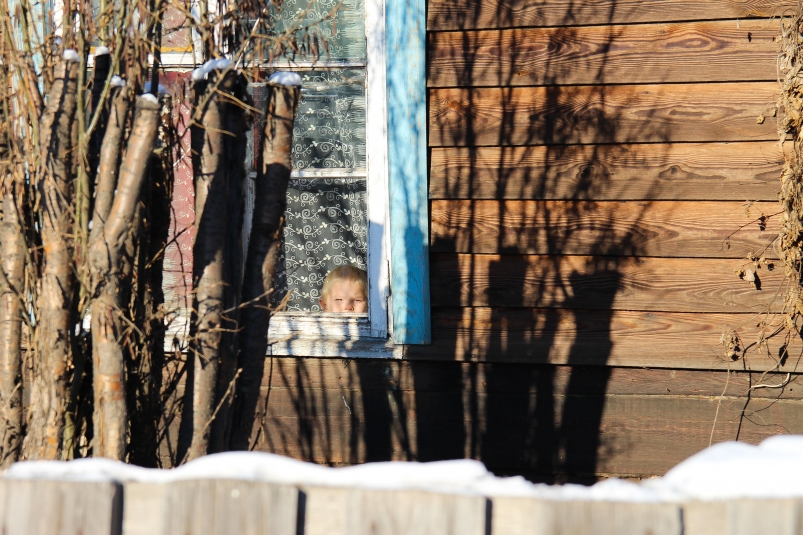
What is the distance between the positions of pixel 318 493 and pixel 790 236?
252 centimetres

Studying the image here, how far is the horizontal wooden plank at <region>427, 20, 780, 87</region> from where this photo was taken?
3223mm

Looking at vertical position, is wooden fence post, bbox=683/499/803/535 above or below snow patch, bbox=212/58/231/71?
below

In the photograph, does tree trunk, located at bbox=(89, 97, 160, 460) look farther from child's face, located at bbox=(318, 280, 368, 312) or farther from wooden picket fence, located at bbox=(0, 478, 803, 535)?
child's face, located at bbox=(318, 280, 368, 312)

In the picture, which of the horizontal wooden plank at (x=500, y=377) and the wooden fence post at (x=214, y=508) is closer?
the wooden fence post at (x=214, y=508)

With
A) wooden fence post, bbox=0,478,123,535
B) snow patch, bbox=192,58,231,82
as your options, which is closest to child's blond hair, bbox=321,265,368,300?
snow patch, bbox=192,58,231,82

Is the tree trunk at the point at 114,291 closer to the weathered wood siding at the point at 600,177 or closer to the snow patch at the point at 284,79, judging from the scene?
the snow patch at the point at 284,79

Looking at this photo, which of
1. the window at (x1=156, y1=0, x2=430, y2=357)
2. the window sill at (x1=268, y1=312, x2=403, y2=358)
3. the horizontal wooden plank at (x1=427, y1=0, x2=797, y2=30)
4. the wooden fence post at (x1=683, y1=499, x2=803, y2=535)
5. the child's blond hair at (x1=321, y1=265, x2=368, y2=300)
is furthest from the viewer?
the child's blond hair at (x1=321, y1=265, x2=368, y2=300)

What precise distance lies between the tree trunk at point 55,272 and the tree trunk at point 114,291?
10 centimetres

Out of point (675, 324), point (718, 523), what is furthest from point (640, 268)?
point (718, 523)

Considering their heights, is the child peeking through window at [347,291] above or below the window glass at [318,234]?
below

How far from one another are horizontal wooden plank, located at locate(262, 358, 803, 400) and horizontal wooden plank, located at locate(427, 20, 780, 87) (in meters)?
1.09

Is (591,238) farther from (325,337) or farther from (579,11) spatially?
(325,337)

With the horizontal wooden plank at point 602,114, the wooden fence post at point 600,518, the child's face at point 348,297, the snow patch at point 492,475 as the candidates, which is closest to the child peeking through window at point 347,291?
the child's face at point 348,297

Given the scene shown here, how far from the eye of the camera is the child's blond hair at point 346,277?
3682mm
